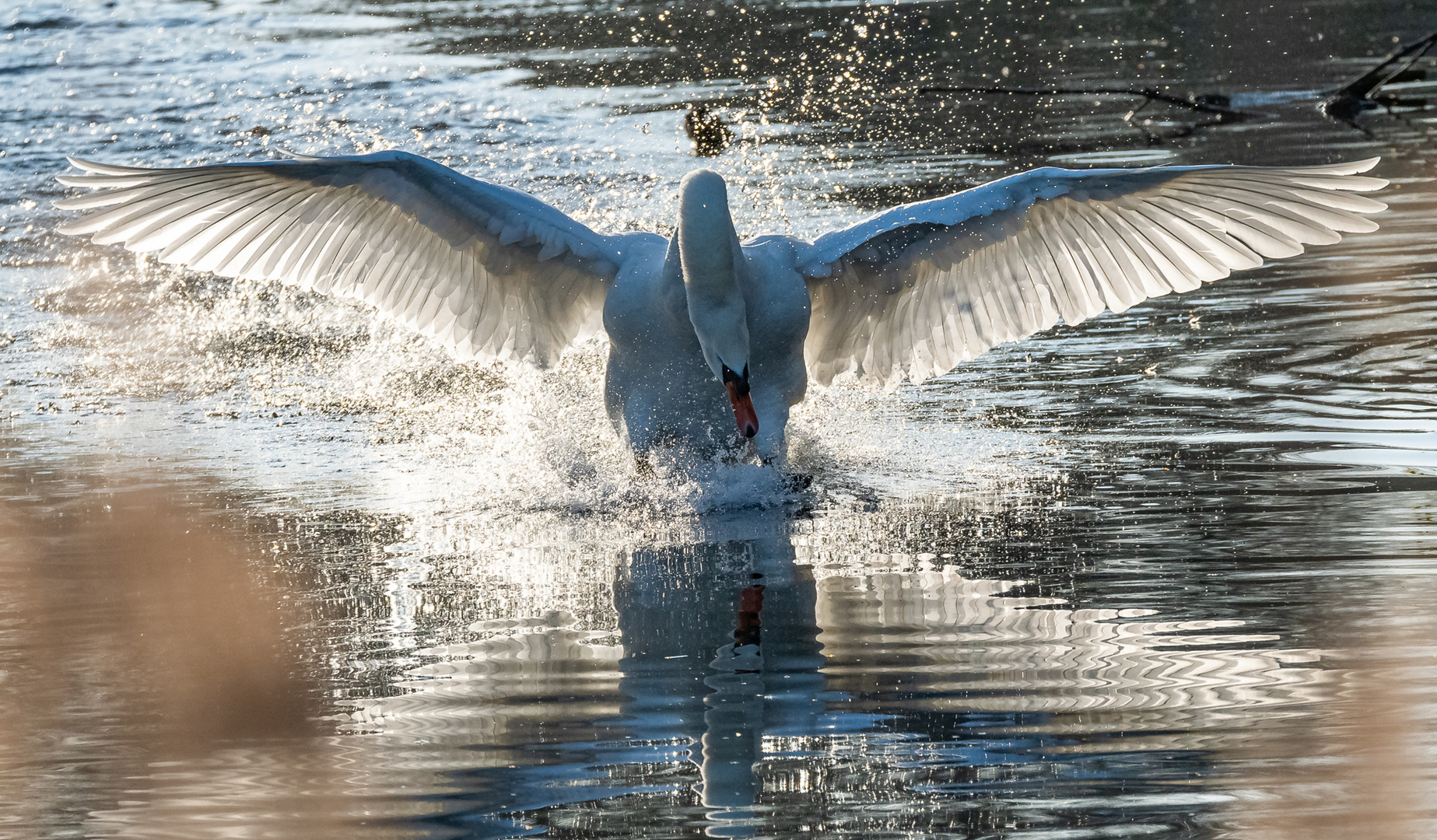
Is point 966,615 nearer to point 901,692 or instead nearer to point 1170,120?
point 901,692

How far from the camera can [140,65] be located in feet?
66.4

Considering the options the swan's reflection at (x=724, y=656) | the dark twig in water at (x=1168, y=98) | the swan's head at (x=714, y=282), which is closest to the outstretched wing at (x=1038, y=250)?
the swan's head at (x=714, y=282)

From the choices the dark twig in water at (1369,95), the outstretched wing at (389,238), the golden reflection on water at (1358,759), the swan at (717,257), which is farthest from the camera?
the dark twig in water at (1369,95)

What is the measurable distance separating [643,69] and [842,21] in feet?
10.5

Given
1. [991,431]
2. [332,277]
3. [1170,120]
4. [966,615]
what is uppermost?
[1170,120]

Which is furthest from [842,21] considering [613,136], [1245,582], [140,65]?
[1245,582]

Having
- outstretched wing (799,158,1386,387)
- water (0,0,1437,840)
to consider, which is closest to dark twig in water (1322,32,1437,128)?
water (0,0,1437,840)

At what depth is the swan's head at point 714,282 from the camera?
256 inches

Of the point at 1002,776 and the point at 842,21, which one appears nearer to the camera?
the point at 1002,776

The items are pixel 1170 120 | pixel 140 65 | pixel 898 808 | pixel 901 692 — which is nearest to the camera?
pixel 898 808

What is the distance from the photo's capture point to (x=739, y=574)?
5.77 meters

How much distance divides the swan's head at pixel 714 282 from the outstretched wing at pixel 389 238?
1.02m

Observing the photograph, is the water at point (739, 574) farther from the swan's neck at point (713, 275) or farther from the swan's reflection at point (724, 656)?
the swan's neck at point (713, 275)

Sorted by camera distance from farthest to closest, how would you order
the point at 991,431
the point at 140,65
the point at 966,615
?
the point at 140,65, the point at 991,431, the point at 966,615
